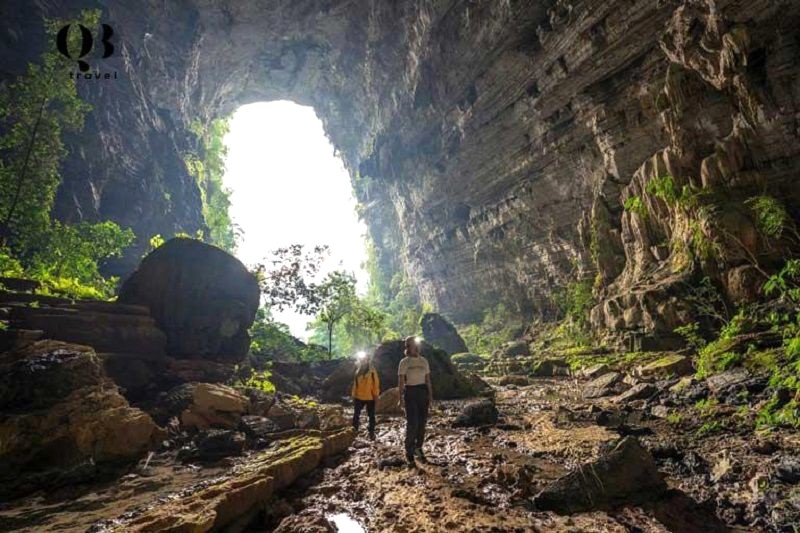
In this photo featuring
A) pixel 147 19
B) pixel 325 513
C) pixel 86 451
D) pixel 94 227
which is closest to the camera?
pixel 325 513

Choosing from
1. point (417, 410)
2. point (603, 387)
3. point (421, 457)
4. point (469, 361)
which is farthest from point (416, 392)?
point (469, 361)

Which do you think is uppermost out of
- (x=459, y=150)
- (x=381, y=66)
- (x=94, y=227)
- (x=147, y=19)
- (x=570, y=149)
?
(x=147, y=19)

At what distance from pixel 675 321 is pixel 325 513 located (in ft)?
42.1

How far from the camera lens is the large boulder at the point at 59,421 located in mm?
5109

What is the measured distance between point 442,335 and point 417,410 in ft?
89.9

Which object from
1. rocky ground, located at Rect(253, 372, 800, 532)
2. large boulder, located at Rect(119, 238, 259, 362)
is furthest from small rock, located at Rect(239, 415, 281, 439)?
large boulder, located at Rect(119, 238, 259, 362)

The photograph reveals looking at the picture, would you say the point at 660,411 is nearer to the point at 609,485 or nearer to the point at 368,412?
the point at 609,485

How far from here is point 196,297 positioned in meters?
15.0

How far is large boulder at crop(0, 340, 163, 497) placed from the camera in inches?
201

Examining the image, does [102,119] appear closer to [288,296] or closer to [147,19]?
[147,19]

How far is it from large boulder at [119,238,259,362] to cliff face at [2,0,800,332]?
1585 cm

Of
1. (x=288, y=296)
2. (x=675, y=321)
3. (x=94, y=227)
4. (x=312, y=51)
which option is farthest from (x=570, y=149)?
(x=312, y=51)

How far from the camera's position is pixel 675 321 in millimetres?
12125

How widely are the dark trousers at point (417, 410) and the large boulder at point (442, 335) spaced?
84.2ft
